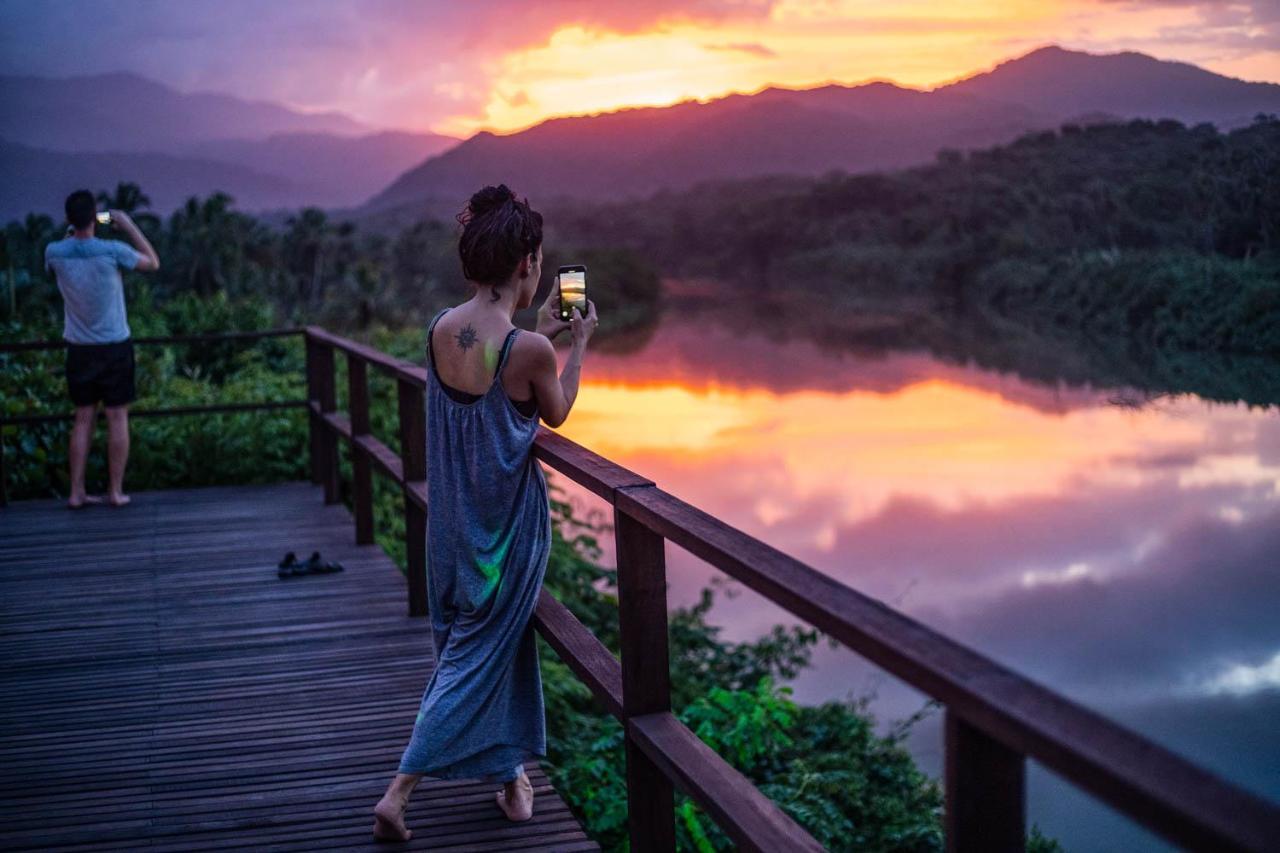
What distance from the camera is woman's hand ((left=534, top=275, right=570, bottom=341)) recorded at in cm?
302

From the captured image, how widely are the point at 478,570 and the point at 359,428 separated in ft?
10.4

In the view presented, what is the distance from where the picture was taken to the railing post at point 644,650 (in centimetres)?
246

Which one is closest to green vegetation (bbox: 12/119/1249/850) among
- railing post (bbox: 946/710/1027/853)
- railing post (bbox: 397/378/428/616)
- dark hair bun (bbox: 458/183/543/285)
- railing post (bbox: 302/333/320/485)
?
railing post (bbox: 397/378/428/616)

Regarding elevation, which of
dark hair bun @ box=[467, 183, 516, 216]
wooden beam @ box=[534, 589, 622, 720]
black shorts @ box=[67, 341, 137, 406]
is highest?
dark hair bun @ box=[467, 183, 516, 216]

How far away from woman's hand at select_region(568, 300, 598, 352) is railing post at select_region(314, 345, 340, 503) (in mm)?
4201

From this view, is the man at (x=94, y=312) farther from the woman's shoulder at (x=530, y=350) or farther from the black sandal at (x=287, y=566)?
the woman's shoulder at (x=530, y=350)

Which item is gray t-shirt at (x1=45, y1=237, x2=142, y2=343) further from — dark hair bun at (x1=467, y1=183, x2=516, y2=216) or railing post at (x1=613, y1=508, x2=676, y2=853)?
railing post at (x1=613, y1=508, x2=676, y2=853)

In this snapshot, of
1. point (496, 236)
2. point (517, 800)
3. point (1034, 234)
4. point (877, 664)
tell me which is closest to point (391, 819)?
point (517, 800)

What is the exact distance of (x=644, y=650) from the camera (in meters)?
2.47

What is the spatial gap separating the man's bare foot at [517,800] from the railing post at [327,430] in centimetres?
423

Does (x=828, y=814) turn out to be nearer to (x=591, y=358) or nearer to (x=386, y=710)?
(x=386, y=710)

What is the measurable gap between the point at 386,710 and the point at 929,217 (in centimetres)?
5933

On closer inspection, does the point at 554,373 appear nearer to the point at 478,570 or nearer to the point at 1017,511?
the point at 478,570

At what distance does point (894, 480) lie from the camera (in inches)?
1383
